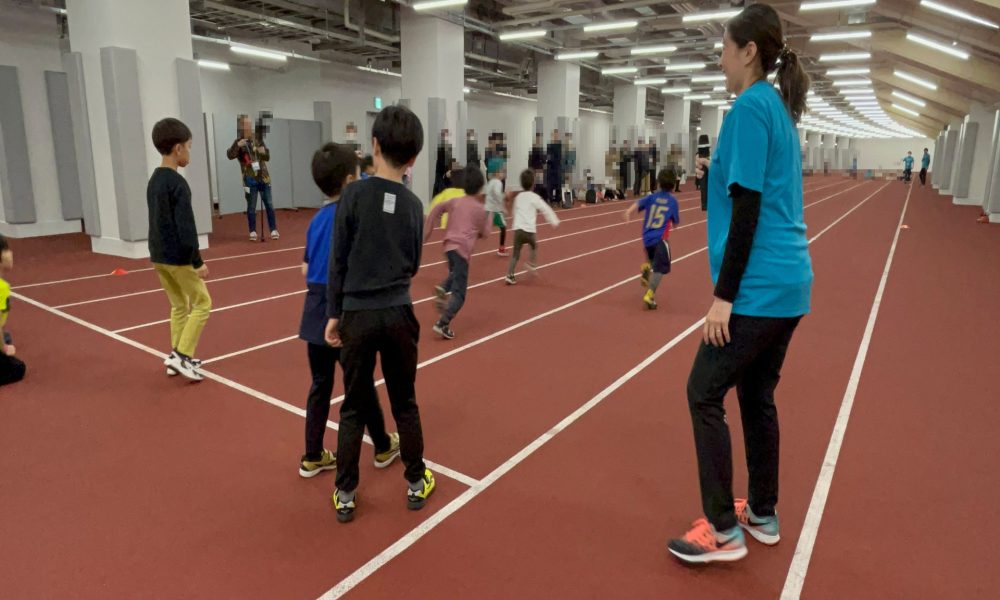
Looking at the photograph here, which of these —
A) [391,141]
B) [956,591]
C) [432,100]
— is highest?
[432,100]


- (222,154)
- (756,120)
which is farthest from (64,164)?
(756,120)

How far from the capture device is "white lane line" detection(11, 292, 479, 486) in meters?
3.37

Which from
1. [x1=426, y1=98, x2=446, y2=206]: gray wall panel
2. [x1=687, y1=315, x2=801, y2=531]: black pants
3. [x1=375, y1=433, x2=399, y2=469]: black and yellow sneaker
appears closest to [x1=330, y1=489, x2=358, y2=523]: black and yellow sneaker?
[x1=375, y1=433, x2=399, y2=469]: black and yellow sneaker

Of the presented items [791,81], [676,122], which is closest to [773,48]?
[791,81]

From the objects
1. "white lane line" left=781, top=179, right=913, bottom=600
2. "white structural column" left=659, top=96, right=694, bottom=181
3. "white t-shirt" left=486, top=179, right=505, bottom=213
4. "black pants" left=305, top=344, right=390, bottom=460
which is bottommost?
"white lane line" left=781, top=179, right=913, bottom=600

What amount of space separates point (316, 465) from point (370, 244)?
4.55 feet

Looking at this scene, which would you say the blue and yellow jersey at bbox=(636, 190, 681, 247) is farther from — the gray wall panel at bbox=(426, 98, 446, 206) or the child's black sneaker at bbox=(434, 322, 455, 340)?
the gray wall panel at bbox=(426, 98, 446, 206)

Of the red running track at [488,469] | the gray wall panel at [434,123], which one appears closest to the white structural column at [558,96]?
the gray wall panel at [434,123]

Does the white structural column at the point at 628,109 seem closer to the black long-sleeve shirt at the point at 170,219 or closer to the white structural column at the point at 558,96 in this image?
the white structural column at the point at 558,96

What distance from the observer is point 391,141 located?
8.65 ft

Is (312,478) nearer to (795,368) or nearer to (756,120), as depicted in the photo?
(756,120)

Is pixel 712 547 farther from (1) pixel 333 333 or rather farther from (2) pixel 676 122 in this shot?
(2) pixel 676 122

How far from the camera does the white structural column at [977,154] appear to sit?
71.5 ft

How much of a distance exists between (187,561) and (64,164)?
12.1 metres
